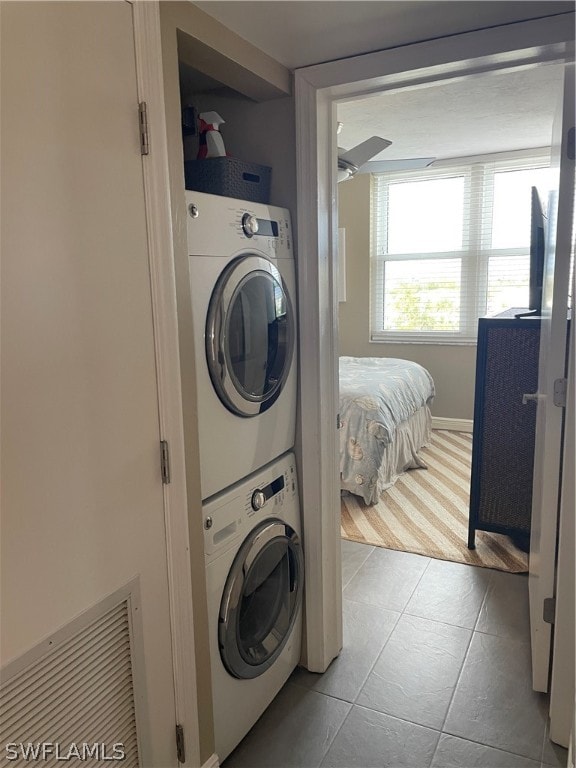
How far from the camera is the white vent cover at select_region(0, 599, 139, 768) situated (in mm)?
1033

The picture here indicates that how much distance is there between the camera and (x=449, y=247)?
5047mm

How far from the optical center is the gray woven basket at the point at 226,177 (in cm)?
167

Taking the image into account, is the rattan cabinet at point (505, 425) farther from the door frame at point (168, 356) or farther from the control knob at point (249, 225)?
the door frame at point (168, 356)

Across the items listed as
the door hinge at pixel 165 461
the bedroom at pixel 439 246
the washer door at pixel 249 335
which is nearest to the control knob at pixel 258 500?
the washer door at pixel 249 335

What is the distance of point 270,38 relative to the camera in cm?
156

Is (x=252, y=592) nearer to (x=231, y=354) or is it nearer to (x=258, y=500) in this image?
(x=258, y=500)

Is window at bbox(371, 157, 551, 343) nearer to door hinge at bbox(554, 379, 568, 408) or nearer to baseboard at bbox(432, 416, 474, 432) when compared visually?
baseboard at bbox(432, 416, 474, 432)

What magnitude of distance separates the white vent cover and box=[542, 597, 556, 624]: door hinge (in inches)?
52.3

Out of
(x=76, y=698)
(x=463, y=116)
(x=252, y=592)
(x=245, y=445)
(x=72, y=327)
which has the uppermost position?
(x=463, y=116)

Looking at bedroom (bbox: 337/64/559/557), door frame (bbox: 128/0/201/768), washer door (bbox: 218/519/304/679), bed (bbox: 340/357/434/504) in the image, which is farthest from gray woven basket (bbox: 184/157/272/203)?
bedroom (bbox: 337/64/559/557)

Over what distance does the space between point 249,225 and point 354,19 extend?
1.94 ft

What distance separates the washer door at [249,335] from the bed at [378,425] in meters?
1.67

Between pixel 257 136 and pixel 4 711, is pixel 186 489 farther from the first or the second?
pixel 257 136

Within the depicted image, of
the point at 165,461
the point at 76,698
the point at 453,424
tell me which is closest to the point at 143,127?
the point at 165,461
